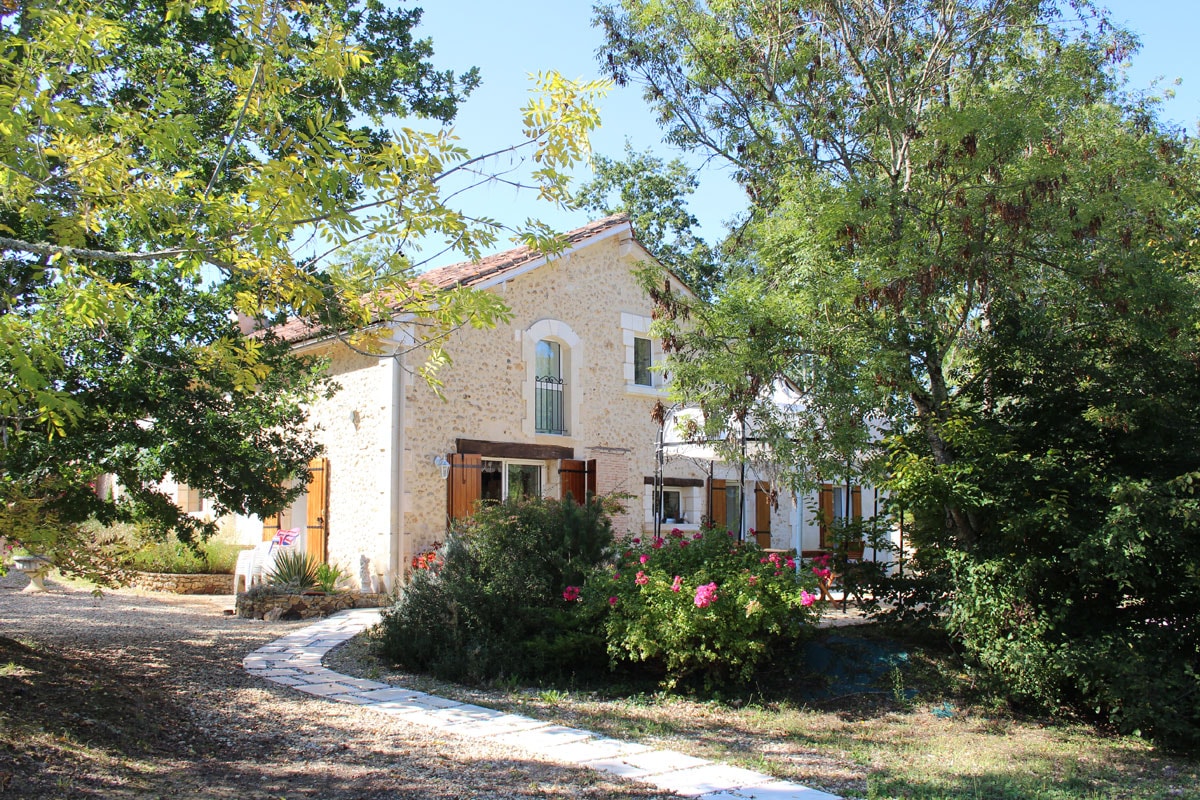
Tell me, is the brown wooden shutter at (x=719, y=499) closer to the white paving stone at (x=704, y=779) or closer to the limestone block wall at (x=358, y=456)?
the limestone block wall at (x=358, y=456)

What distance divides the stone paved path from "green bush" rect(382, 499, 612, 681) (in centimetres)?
61

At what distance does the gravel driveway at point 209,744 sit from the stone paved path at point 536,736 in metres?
0.18

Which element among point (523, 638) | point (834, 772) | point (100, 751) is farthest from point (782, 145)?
point (100, 751)

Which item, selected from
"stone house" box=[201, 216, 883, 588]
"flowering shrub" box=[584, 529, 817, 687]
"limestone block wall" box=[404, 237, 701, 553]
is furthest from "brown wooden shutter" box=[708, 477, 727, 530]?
"flowering shrub" box=[584, 529, 817, 687]

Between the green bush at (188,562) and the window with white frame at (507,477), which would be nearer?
the window with white frame at (507,477)

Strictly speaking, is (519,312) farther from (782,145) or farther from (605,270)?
(782,145)

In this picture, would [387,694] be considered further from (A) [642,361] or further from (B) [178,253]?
(A) [642,361]

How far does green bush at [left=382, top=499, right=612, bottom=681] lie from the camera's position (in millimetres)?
7574

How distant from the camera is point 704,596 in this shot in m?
6.77

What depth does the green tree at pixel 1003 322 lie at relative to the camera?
6.39 m

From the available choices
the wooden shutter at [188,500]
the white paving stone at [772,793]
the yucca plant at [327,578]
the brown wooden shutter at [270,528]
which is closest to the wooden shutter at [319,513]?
the yucca plant at [327,578]

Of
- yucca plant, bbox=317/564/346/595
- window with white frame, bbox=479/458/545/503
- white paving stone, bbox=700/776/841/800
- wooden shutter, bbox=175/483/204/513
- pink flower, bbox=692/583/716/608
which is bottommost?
white paving stone, bbox=700/776/841/800

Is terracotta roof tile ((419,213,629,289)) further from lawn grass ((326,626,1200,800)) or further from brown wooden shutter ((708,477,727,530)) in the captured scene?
lawn grass ((326,626,1200,800))

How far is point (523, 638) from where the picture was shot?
7.82 metres
